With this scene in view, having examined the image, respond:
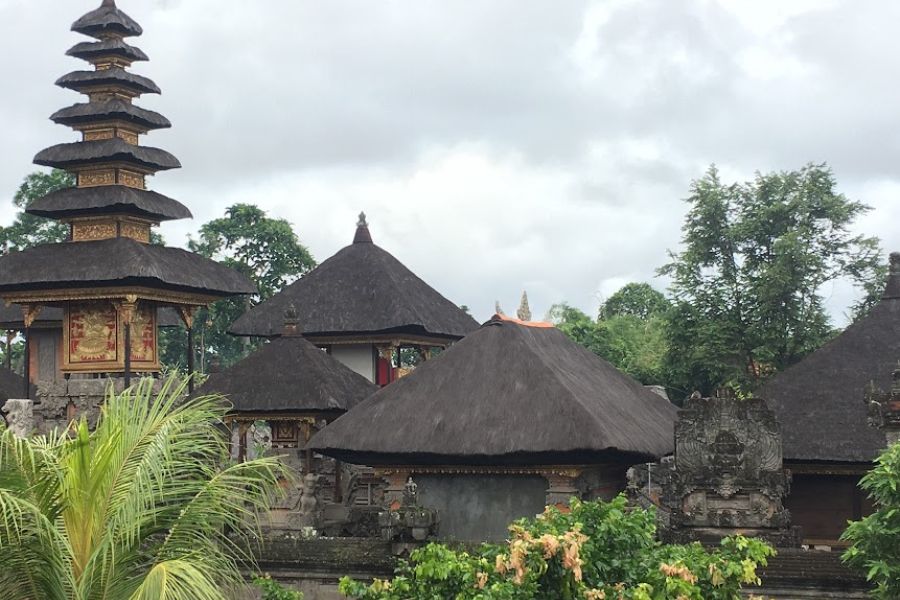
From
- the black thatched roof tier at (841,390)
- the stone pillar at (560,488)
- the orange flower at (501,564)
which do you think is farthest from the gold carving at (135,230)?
the orange flower at (501,564)

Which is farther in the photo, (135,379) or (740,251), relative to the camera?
(740,251)

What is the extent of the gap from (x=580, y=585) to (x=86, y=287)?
2104 cm

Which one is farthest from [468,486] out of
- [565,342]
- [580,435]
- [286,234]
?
[286,234]

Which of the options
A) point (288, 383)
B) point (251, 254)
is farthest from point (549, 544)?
point (251, 254)

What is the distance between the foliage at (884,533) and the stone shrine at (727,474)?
3777 millimetres

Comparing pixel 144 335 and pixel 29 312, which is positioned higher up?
pixel 29 312

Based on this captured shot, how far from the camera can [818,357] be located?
84.9 feet

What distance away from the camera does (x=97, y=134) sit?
107 ft

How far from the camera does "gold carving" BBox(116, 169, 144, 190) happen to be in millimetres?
31875

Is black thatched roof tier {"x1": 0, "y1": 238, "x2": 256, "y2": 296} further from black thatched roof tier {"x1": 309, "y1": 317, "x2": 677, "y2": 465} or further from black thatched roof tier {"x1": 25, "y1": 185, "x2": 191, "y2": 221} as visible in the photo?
black thatched roof tier {"x1": 309, "y1": 317, "x2": 677, "y2": 465}

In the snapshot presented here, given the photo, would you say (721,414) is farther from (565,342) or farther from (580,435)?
(565,342)

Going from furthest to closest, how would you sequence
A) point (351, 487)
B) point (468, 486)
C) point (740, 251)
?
point (740, 251)
point (351, 487)
point (468, 486)

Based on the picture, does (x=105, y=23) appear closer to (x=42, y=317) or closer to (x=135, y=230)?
(x=135, y=230)

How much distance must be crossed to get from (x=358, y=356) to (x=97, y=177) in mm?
8797
